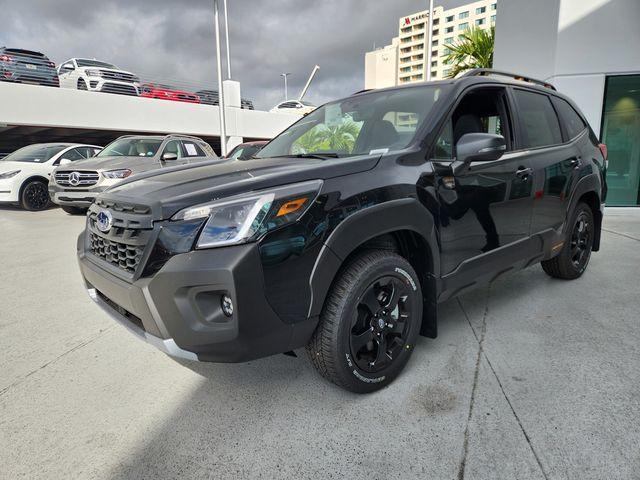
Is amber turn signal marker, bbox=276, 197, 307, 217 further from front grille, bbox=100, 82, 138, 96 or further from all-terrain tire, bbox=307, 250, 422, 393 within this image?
front grille, bbox=100, 82, 138, 96

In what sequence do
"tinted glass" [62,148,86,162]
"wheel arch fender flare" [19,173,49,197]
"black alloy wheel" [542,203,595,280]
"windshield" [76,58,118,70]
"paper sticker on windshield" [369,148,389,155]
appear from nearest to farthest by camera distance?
"paper sticker on windshield" [369,148,389,155] < "black alloy wheel" [542,203,595,280] < "wheel arch fender flare" [19,173,49,197] < "tinted glass" [62,148,86,162] < "windshield" [76,58,118,70]

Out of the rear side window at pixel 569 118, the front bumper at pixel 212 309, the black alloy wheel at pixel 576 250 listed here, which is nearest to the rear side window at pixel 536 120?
the rear side window at pixel 569 118

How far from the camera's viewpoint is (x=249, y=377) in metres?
2.52

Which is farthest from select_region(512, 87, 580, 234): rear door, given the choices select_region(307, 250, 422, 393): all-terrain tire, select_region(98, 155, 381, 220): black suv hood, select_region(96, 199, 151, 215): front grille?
select_region(96, 199, 151, 215): front grille

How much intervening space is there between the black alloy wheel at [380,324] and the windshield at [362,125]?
31.0 inches

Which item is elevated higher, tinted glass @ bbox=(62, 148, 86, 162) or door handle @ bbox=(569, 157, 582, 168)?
tinted glass @ bbox=(62, 148, 86, 162)

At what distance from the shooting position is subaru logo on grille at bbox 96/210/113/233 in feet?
7.05

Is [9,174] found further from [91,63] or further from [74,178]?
[91,63]

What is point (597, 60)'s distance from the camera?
27.7 feet

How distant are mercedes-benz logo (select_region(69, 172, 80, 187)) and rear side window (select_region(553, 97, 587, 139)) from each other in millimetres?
7962

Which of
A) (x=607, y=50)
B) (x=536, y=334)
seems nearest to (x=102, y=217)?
Result: (x=536, y=334)

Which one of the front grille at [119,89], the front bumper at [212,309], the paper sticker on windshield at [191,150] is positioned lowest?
the front bumper at [212,309]

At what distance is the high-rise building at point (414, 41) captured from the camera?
316 ft

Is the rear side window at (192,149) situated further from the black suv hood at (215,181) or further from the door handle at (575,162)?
the door handle at (575,162)
